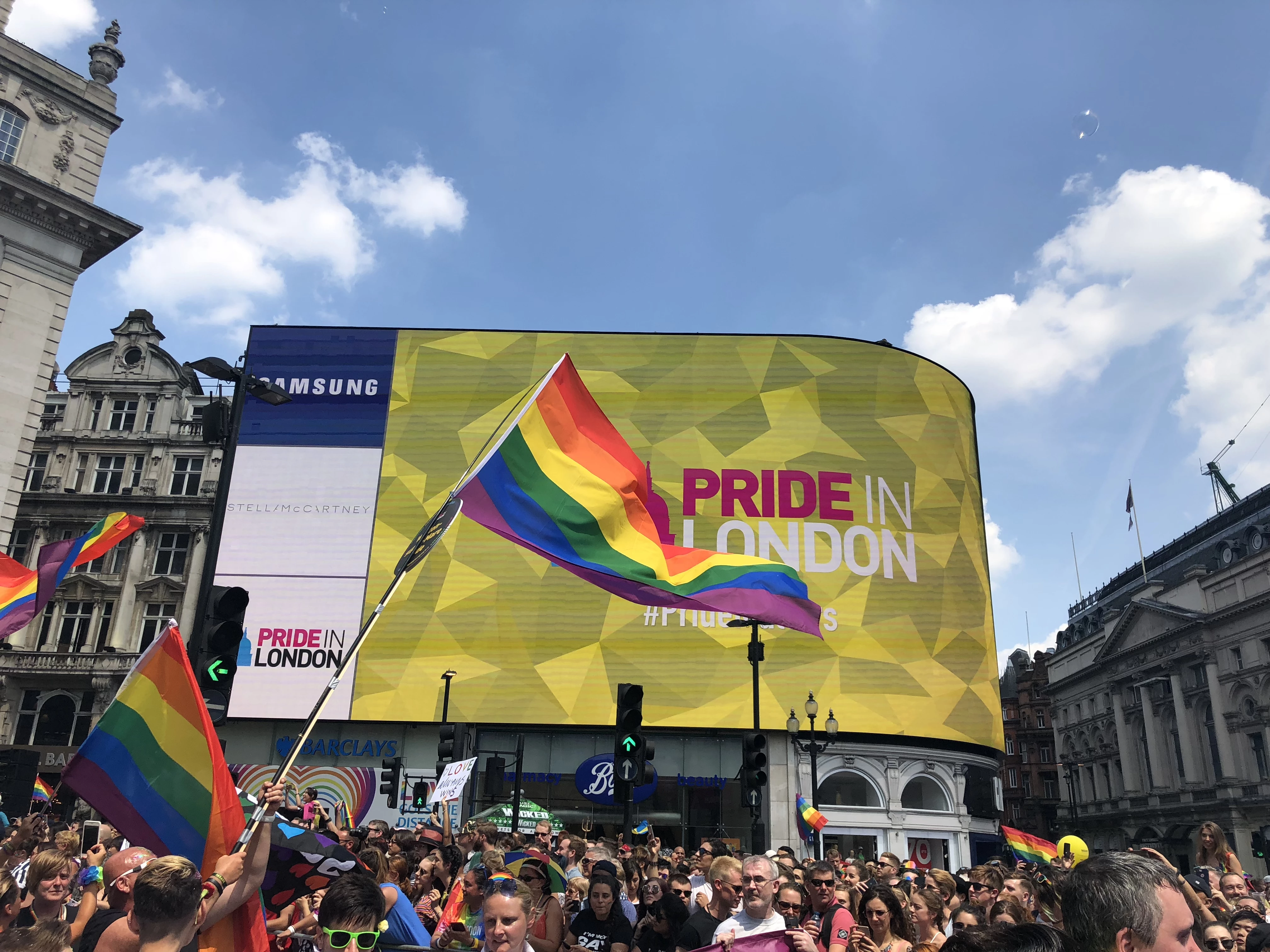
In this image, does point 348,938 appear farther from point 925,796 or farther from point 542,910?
point 925,796

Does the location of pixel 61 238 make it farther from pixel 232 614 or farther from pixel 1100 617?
pixel 1100 617

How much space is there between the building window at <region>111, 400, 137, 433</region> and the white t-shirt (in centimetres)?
4874

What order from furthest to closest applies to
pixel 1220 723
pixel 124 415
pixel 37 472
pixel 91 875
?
pixel 1220 723 < pixel 124 415 < pixel 37 472 < pixel 91 875

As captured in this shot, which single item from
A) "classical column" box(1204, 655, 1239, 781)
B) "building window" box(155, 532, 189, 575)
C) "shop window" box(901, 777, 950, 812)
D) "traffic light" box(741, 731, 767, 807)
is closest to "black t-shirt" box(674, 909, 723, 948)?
"traffic light" box(741, 731, 767, 807)

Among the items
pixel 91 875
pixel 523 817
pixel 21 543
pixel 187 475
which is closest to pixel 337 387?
pixel 187 475

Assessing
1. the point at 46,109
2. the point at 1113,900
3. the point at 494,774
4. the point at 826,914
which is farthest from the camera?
the point at 46,109

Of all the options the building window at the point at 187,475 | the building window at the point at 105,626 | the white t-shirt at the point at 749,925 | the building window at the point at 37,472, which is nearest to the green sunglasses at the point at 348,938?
the white t-shirt at the point at 749,925

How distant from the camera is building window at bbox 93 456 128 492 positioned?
154ft

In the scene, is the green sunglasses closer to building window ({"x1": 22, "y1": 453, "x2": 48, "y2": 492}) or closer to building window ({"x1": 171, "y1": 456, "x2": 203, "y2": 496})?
building window ({"x1": 171, "y1": 456, "x2": 203, "y2": 496})

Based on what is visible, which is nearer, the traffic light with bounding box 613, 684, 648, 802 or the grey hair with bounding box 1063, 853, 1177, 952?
the grey hair with bounding box 1063, 853, 1177, 952

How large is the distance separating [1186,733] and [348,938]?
8176 centimetres

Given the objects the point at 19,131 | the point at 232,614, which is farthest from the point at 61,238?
the point at 232,614

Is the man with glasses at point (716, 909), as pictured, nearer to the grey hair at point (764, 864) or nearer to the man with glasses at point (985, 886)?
the grey hair at point (764, 864)

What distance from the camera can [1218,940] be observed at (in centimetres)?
655
